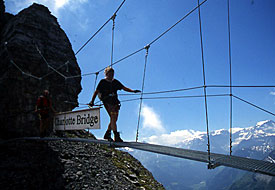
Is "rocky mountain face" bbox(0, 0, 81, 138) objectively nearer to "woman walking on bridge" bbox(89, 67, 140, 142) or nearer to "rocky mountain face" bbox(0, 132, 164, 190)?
"rocky mountain face" bbox(0, 132, 164, 190)

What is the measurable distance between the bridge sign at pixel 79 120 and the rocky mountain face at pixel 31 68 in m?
7.27

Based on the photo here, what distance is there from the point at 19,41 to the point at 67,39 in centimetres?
724

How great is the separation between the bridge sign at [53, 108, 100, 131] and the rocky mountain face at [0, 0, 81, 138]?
7266 millimetres

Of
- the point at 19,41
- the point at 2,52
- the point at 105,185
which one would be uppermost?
the point at 19,41

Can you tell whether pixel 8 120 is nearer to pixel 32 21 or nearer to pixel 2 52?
pixel 2 52

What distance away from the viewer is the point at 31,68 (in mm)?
17219

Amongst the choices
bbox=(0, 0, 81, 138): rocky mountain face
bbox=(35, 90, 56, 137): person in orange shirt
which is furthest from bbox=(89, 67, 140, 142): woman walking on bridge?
bbox=(0, 0, 81, 138): rocky mountain face

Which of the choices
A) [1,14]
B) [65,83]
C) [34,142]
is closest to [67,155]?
[34,142]

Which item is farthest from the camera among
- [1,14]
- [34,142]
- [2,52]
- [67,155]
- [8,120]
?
[1,14]

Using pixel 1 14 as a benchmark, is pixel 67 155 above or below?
below

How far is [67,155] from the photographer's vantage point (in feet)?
36.2

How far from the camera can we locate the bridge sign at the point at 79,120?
21.9 feet

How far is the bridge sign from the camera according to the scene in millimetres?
A: 6660

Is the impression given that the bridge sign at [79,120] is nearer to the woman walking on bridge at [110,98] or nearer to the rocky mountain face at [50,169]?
the woman walking on bridge at [110,98]
